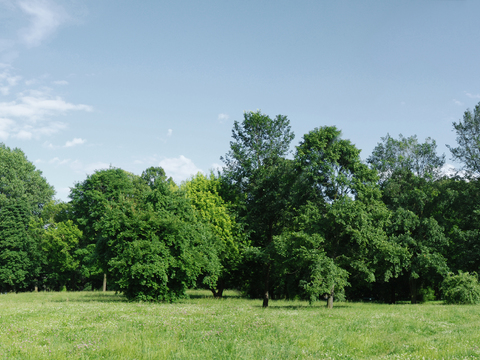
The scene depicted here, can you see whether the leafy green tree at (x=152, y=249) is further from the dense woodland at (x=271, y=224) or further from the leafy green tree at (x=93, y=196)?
the leafy green tree at (x=93, y=196)

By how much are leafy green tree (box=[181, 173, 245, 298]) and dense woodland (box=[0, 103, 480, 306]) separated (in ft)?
0.58

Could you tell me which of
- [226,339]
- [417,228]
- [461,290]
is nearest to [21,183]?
[417,228]

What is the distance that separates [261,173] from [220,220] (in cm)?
782

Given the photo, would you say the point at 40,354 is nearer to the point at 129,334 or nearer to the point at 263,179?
the point at 129,334

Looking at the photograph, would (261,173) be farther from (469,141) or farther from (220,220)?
(469,141)

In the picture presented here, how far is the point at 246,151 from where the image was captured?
4750 cm

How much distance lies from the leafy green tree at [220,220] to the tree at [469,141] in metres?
28.7

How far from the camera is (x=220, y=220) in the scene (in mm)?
46000

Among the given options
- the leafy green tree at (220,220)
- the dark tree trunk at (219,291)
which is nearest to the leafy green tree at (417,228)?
the leafy green tree at (220,220)

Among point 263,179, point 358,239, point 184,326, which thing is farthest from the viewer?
point 263,179

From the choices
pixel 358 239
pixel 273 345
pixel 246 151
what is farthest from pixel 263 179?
pixel 273 345

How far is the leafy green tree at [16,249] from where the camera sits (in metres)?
62.4

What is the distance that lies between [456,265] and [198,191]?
32287mm

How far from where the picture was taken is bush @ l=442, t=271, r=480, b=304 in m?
34.8
